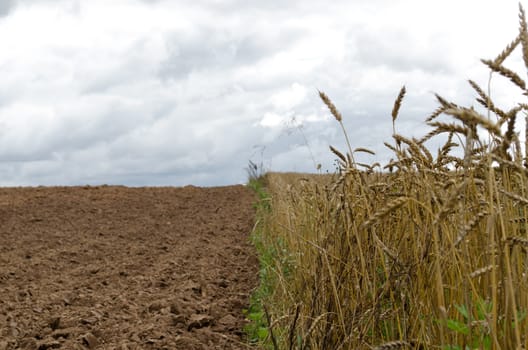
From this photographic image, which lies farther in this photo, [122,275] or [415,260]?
[122,275]

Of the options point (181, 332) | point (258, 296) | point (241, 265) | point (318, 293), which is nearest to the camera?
point (318, 293)

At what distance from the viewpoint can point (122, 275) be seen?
19.6ft

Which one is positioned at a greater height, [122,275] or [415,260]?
[415,260]

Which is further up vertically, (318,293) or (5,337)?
(318,293)

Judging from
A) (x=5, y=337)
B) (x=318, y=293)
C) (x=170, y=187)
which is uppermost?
(x=170, y=187)

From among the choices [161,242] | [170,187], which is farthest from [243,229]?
[170,187]

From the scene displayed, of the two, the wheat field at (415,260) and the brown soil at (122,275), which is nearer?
the wheat field at (415,260)

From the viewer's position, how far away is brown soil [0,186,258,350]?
3998mm

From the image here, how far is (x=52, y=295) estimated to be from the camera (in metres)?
5.06

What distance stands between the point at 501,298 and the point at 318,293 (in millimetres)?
1024

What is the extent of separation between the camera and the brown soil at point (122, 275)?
3998mm

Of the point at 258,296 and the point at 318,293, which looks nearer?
the point at 318,293

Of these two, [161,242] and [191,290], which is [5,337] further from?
[161,242]

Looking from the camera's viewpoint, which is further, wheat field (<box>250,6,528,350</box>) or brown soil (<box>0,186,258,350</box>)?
brown soil (<box>0,186,258,350</box>)
